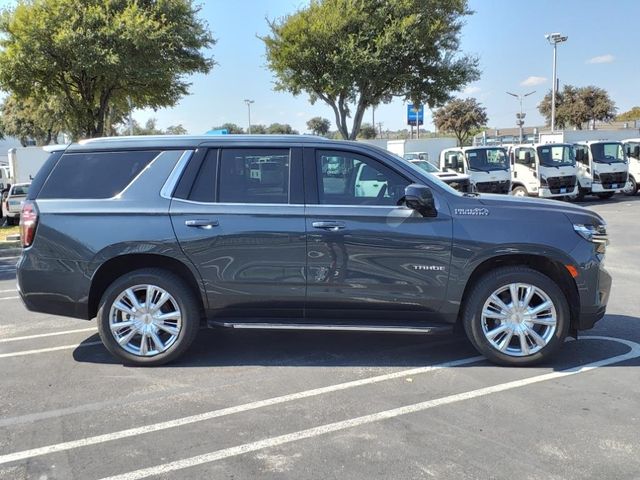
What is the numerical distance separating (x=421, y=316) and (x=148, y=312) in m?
2.28

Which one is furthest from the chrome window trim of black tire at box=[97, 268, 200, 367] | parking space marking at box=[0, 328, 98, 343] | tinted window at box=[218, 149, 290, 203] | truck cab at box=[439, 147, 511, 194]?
truck cab at box=[439, 147, 511, 194]

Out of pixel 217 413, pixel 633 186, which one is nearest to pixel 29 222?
pixel 217 413

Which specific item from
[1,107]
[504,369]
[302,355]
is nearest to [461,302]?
[504,369]

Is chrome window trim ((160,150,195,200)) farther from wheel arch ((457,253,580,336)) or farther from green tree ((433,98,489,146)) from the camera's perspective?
green tree ((433,98,489,146))

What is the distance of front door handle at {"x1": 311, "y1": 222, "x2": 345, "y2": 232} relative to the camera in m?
4.62

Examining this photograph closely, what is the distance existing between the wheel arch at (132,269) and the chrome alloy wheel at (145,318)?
0.66ft

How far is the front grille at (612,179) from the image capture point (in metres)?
21.5

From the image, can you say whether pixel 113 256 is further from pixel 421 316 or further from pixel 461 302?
pixel 461 302

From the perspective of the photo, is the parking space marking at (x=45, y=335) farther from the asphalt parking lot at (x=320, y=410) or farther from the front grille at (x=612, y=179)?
the front grille at (x=612, y=179)

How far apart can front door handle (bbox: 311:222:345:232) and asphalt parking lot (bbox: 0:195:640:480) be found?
1.18 meters

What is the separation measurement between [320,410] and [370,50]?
2033 centimetres

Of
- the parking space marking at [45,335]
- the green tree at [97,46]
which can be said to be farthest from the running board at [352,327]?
the green tree at [97,46]

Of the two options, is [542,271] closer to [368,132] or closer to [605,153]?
[605,153]

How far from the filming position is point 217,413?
3969mm
